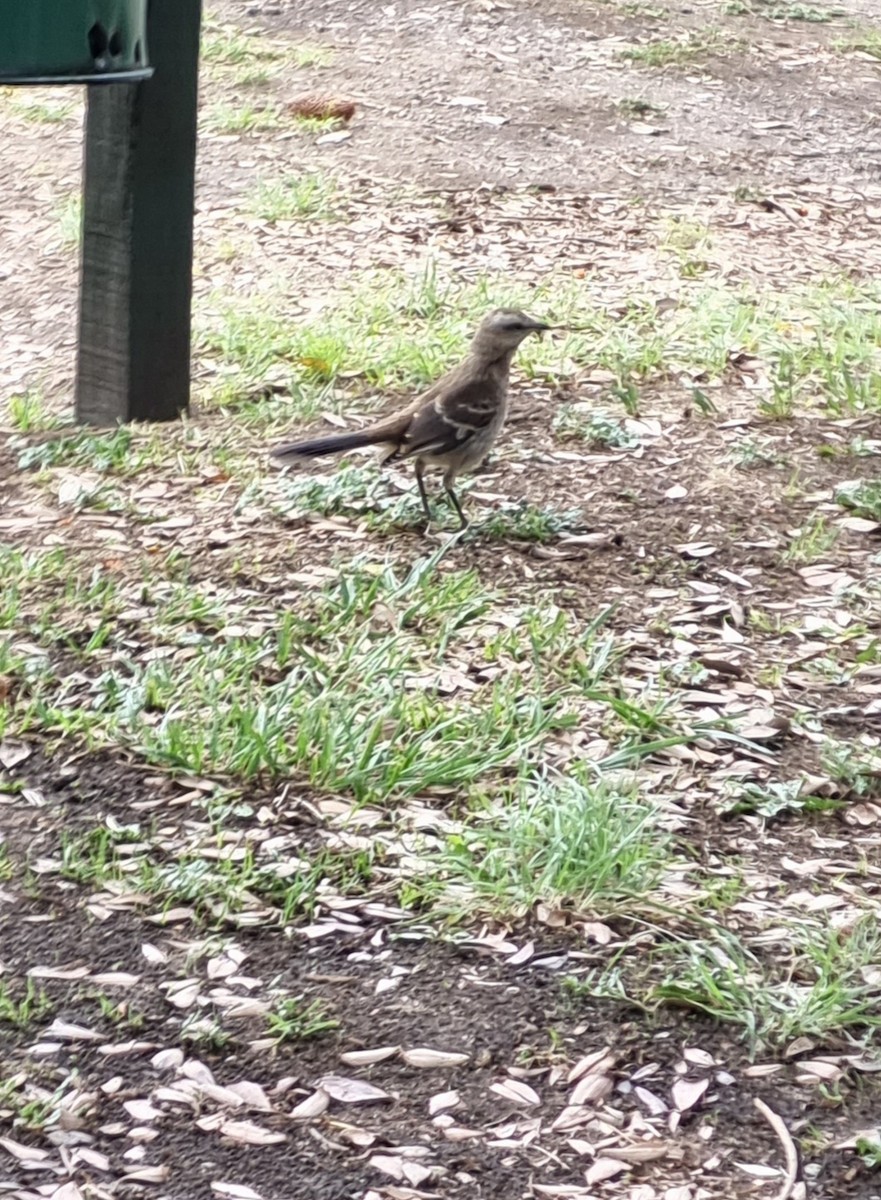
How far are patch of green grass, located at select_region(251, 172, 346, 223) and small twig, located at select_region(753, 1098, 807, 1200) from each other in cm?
600

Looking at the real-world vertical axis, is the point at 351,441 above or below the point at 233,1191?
above

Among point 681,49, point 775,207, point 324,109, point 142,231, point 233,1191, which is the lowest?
point 233,1191

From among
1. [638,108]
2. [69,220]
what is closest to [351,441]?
[69,220]

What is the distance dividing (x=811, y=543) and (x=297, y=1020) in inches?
110

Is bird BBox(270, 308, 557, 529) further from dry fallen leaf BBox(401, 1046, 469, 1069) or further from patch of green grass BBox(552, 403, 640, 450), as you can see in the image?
dry fallen leaf BBox(401, 1046, 469, 1069)

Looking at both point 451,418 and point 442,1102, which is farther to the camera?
point 451,418

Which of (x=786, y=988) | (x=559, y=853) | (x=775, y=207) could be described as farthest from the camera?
(x=775, y=207)

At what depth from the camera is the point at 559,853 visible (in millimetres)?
3844

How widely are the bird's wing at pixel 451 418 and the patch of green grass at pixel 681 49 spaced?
6.02m

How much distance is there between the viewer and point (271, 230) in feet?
27.3

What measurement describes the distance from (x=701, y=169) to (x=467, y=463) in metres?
4.44

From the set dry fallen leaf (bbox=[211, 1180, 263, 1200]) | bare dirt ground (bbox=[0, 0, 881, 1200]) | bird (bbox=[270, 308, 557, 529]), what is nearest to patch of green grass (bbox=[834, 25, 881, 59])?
bare dirt ground (bbox=[0, 0, 881, 1200])

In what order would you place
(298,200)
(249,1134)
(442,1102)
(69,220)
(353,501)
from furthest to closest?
(298,200)
(69,220)
(353,501)
(442,1102)
(249,1134)

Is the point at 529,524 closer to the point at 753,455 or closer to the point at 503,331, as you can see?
the point at 503,331
